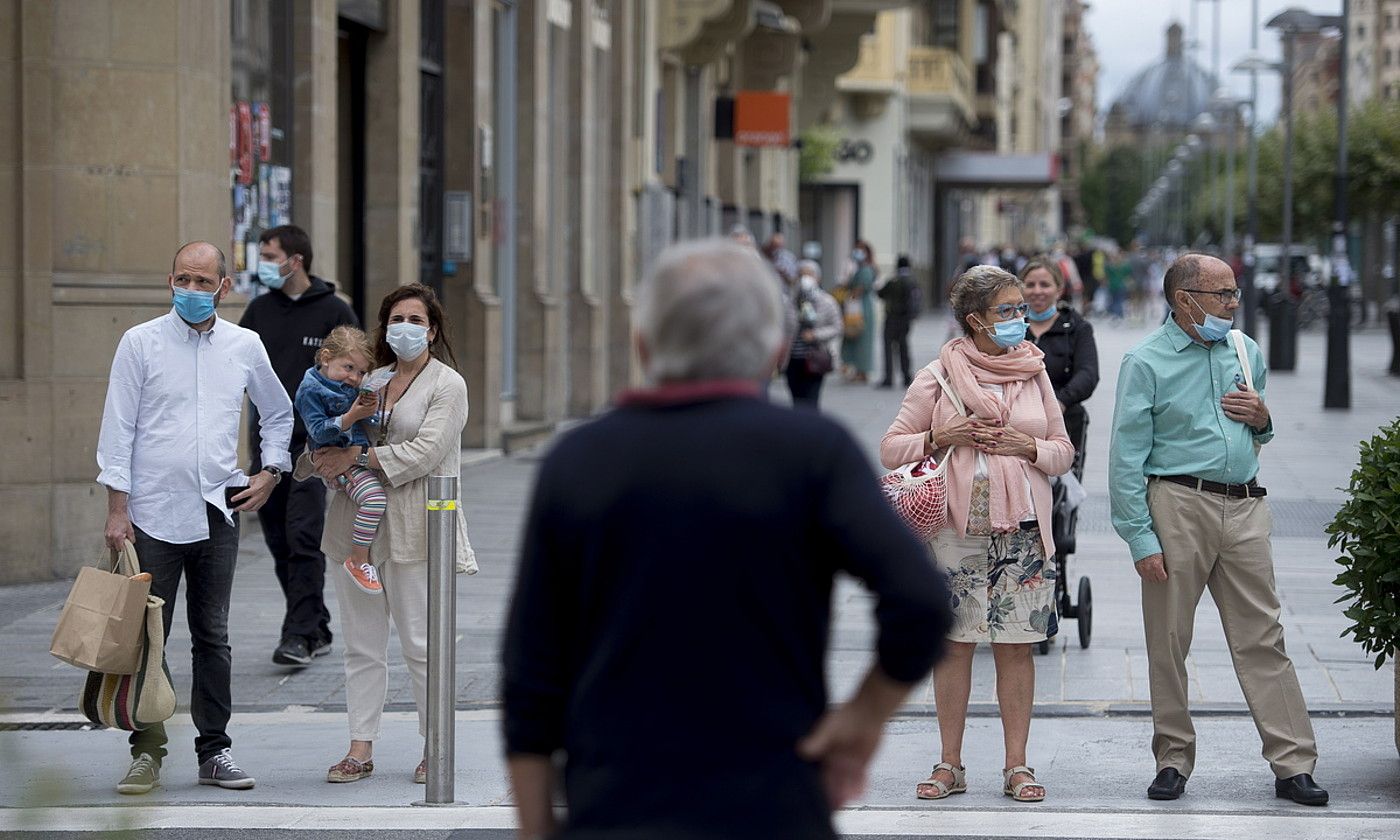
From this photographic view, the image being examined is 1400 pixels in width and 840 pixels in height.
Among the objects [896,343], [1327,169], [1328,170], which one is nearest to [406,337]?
[896,343]

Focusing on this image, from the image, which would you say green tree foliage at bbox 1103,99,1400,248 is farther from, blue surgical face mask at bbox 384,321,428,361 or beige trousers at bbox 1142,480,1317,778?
blue surgical face mask at bbox 384,321,428,361

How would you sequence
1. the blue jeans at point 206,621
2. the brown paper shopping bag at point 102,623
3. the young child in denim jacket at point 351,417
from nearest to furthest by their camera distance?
1. the brown paper shopping bag at point 102,623
2. the blue jeans at point 206,621
3. the young child in denim jacket at point 351,417

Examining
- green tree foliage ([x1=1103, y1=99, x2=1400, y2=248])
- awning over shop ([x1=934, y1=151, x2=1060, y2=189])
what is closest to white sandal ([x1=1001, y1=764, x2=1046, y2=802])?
green tree foliage ([x1=1103, y1=99, x2=1400, y2=248])

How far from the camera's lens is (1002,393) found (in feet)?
22.3

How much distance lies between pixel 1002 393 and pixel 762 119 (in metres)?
21.8

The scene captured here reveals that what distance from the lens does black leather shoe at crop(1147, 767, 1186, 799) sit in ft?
22.2

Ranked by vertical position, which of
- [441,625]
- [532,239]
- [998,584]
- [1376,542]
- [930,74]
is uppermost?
[930,74]

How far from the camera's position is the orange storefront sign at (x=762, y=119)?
2808 centimetres

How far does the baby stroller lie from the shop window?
560 centimetres

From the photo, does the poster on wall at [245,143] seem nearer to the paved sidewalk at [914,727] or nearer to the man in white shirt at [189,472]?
the paved sidewalk at [914,727]

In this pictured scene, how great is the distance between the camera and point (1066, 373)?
9188 millimetres

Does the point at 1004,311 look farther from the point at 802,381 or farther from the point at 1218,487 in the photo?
the point at 802,381

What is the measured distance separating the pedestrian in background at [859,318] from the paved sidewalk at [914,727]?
1524 centimetres

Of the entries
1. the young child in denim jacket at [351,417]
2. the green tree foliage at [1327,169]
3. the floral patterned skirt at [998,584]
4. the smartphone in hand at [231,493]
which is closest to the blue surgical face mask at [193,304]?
the young child in denim jacket at [351,417]
